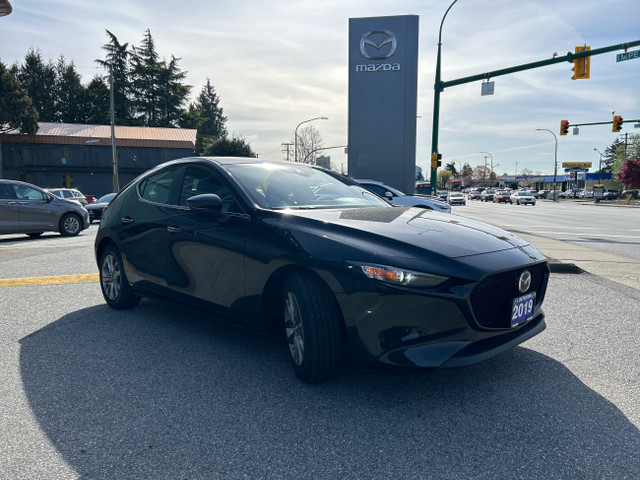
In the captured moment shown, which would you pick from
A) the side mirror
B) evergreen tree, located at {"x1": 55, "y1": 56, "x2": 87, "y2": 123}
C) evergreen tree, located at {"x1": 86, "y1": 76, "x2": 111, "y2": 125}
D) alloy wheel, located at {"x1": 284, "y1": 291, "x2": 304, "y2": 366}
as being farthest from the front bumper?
evergreen tree, located at {"x1": 55, "y1": 56, "x2": 87, "y2": 123}

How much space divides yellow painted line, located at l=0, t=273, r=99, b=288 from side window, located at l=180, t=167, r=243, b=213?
3358 millimetres

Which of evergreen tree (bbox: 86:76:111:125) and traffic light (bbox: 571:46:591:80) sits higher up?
evergreen tree (bbox: 86:76:111:125)

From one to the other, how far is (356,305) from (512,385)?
1.26 m

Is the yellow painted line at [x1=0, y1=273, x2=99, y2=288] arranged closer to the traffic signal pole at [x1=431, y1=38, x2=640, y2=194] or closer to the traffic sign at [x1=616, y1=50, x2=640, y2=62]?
the traffic signal pole at [x1=431, y1=38, x2=640, y2=194]

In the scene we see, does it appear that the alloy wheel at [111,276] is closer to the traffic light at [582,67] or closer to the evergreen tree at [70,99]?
the traffic light at [582,67]

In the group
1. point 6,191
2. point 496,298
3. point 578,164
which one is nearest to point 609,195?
point 578,164

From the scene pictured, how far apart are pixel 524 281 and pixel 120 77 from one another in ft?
220

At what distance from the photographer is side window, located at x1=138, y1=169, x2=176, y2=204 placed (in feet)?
14.9

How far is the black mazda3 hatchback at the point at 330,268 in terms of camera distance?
Answer: 2729 mm

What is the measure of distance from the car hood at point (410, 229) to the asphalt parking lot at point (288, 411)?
832mm

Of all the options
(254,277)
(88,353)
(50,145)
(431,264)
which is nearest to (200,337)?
(88,353)

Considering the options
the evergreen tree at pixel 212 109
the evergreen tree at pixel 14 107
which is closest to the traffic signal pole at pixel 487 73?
the evergreen tree at pixel 14 107

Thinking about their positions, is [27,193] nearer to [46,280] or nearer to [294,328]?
[46,280]

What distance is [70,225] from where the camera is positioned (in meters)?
13.8
